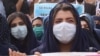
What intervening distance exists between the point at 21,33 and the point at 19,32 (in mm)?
29

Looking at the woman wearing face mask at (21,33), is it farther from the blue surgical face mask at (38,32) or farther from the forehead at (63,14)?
the forehead at (63,14)

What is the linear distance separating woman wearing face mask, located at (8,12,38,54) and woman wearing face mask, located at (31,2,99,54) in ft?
2.89

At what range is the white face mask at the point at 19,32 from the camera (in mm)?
4691

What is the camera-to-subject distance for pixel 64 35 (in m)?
3.88

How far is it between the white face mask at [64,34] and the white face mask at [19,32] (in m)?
0.95

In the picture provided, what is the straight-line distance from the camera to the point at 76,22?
378 centimetres

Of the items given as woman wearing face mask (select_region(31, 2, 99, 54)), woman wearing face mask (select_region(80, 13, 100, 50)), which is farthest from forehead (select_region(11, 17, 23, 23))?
woman wearing face mask (select_region(31, 2, 99, 54))

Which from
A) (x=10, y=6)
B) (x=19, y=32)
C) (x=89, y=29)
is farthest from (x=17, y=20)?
(x=10, y=6)

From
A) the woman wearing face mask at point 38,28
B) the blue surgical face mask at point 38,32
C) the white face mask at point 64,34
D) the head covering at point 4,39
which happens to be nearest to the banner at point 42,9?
the woman wearing face mask at point 38,28

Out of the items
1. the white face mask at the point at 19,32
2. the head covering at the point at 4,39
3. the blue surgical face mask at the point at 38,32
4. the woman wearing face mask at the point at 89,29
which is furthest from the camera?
the blue surgical face mask at the point at 38,32

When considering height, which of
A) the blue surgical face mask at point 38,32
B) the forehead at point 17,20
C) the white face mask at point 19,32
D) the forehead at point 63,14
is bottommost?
the blue surgical face mask at point 38,32

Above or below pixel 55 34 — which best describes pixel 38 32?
below

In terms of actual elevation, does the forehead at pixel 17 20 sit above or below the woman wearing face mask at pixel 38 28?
above

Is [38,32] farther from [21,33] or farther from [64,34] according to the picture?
[64,34]
